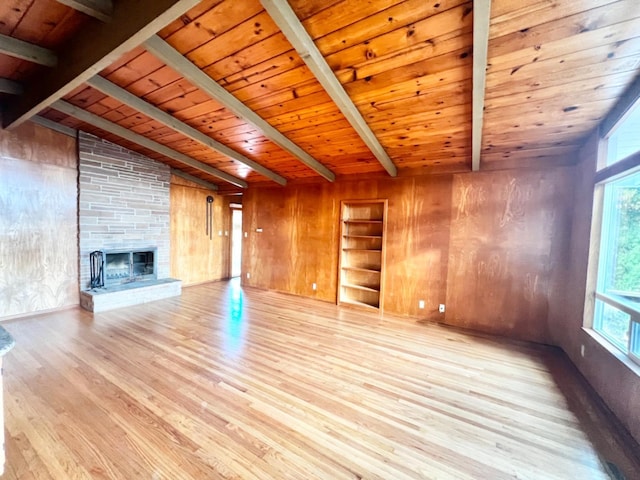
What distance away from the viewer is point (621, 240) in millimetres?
2439

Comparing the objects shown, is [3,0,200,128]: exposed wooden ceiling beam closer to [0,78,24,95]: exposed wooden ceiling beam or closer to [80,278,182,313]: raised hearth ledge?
[0,78,24,95]: exposed wooden ceiling beam

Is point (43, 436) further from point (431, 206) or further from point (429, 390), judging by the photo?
point (431, 206)

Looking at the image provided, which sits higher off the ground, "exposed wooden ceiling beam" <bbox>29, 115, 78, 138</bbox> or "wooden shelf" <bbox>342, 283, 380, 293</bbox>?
"exposed wooden ceiling beam" <bbox>29, 115, 78, 138</bbox>

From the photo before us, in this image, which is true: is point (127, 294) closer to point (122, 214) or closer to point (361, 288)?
point (122, 214)

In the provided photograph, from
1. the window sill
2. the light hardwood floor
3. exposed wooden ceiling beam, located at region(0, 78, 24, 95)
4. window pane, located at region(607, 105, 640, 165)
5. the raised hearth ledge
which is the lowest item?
the light hardwood floor

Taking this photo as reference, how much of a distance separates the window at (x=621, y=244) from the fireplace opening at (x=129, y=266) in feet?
21.9

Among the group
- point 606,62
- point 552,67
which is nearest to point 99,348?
point 552,67

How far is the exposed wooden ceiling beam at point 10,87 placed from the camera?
3.09m

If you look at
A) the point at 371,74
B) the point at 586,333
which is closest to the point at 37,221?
the point at 371,74

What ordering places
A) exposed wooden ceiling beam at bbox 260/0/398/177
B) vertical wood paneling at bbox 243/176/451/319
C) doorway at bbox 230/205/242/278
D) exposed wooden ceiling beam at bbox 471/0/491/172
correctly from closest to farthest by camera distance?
exposed wooden ceiling beam at bbox 471/0/491/172 → exposed wooden ceiling beam at bbox 260/0/398/177 → vertical wood paneling at bbox 243/176/451/319 → doorway at bbox 230/205/242/278

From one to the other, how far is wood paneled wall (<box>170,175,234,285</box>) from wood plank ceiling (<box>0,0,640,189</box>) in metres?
2.22

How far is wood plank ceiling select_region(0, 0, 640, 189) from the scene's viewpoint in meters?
1.81

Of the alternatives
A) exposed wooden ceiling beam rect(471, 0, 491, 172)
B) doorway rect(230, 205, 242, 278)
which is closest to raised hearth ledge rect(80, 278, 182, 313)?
doorway rect(230, 205, 242, 278)

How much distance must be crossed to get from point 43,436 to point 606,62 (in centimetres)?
471
